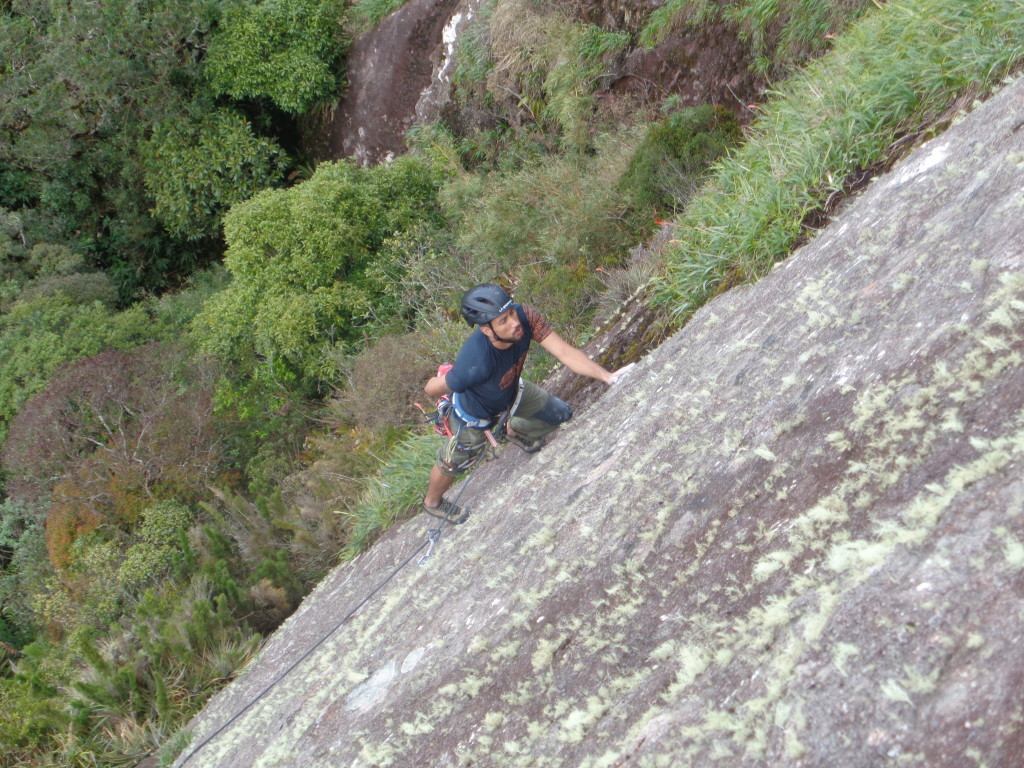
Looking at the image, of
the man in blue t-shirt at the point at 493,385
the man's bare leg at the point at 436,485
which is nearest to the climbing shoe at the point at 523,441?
the man in blue t-shirt at the point at 493,385

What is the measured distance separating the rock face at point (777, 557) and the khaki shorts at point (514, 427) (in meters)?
0.43

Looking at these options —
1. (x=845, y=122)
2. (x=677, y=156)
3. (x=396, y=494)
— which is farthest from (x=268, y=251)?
(x=845, y=122)

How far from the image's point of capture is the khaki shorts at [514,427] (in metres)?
4.45

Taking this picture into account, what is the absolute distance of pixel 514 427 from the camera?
4.54 metres

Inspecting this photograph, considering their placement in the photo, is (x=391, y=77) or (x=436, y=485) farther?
(x=391, y=77)

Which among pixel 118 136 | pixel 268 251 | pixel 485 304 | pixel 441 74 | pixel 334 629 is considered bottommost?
pixel 334 629

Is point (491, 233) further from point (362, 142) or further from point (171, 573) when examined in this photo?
point (362, 142)

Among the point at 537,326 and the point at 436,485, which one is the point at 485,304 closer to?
the point at 537,326

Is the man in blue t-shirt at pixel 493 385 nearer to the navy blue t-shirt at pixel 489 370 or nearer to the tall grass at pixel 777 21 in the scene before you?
the navy blue t-shirt at pixel 489 370

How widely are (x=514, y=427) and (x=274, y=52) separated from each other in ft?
44.6

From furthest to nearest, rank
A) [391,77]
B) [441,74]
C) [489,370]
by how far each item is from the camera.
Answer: [391,77] < [441,74] < [489,370]

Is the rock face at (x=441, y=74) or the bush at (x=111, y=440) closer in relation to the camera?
the rock face at (x=441, y=74)

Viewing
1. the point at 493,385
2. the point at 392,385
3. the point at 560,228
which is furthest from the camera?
the point at 392,385

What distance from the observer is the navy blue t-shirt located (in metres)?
4.03
